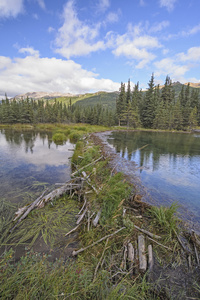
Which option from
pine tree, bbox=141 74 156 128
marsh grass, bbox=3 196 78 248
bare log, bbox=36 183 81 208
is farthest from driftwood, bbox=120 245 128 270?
pine tree, bbox=141 74 156 128

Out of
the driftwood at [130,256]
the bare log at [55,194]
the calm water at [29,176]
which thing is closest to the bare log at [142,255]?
the driftwood at [130,256]

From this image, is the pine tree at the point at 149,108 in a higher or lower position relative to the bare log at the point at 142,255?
higher

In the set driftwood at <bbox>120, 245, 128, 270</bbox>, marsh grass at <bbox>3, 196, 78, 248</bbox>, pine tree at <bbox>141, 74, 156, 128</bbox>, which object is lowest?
marsh grass at <bbox>3, 196, 78, 248</bbox>

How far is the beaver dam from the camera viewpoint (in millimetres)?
2832

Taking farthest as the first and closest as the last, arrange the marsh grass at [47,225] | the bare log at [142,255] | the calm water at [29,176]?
the calm water at [29,176] → the marsh grass at [47,225] → the bare log at [142,255]

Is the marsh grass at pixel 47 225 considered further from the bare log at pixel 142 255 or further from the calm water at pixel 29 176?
the bare log at pixel 142 255

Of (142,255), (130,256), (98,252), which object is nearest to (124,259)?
(130,256)

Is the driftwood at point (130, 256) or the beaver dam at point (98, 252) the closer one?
the beaver dam at point (98, 252)

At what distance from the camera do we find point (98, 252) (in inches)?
157

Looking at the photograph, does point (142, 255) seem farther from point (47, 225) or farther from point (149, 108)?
point (149, 108)

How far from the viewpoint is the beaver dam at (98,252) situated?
2.83 metres

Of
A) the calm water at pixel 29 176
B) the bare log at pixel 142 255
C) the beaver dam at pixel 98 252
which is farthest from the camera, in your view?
the calm water at pixel 29 176

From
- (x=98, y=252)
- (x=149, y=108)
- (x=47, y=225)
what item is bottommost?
(x=47, y=225)

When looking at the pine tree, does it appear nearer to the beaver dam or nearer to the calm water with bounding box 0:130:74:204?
the calm water with bounding box 0:130:74:204
